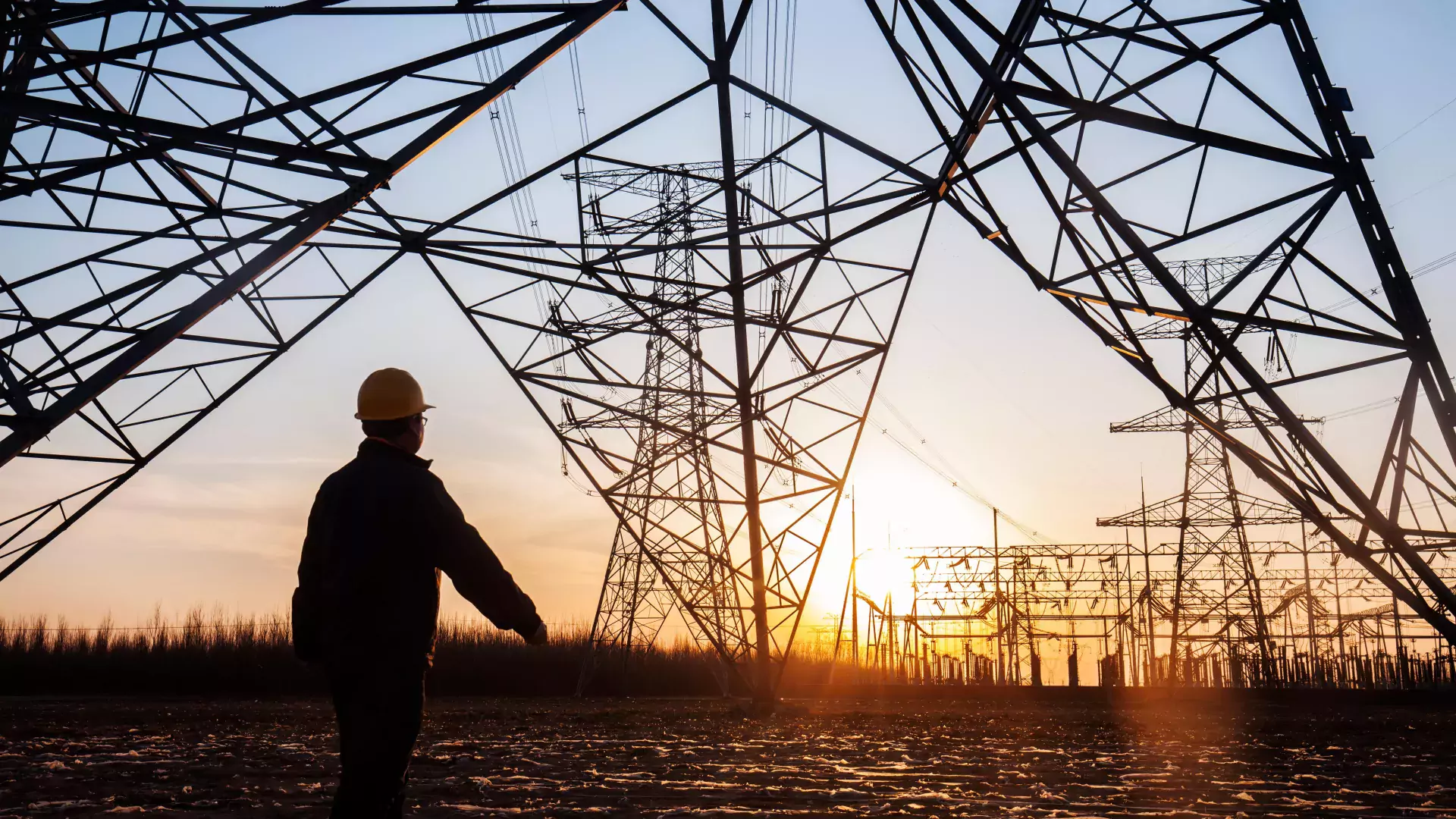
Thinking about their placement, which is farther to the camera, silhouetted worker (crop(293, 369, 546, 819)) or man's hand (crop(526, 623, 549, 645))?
man's hand (crop(526, 623, 549, 645))

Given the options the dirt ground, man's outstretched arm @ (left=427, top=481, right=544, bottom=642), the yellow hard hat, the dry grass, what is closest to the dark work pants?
man's outstretched arm @ (left=427, top=481, right=544, bottom=642)

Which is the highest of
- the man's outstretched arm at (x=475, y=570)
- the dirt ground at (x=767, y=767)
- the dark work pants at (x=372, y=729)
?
the man's outstretched arm at (x=475, y=570)

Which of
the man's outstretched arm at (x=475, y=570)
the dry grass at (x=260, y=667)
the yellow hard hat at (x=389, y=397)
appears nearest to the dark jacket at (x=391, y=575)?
the man's outstretched arm at (x=475, y=570)

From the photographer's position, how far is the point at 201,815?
6.04m

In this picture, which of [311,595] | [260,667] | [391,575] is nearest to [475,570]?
[391,575]

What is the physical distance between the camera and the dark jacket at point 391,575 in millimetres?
3635

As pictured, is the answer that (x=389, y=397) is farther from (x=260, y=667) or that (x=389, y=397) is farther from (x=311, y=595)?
(x=260, y=667)

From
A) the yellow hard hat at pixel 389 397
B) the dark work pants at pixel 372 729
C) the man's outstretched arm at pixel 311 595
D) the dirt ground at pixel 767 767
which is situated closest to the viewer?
the dark work pants at pixel 372 729

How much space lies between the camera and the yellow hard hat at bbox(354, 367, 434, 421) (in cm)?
404

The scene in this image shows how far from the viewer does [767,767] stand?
8.73 meters

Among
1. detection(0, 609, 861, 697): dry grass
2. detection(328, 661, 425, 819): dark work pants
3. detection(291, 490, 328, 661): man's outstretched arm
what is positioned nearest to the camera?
detection(328, 661, 425, 819): dark work pants

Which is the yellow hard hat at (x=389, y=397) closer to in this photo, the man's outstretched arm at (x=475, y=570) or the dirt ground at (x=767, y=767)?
the man's outstretched arm at (x=475, y=570)

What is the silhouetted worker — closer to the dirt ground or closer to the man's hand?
the man's hand

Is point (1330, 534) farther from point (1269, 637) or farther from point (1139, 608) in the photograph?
point (1139, 608)
